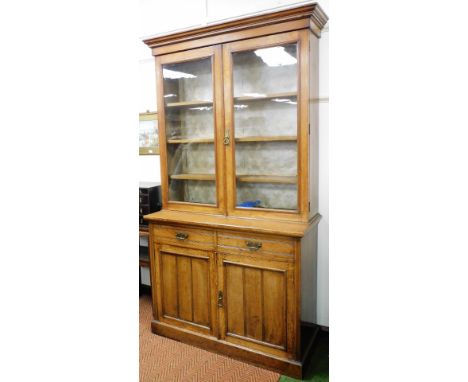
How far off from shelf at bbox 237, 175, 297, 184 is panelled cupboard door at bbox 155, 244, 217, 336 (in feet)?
1.68

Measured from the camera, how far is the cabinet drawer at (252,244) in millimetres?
1877

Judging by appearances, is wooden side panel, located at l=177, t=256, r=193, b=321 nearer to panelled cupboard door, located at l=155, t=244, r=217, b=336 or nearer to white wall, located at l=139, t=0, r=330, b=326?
panelled cupboard door, located at l=155, t=244, r=217, b=336

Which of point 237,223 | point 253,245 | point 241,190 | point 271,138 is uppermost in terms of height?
point 271,138

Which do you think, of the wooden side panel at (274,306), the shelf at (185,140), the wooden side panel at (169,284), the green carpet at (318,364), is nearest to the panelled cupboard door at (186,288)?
the wooden side panel at (169,284)

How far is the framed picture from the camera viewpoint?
2924 mm

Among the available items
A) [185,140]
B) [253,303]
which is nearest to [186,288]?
[253,303]

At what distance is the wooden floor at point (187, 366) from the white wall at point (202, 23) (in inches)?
25.3

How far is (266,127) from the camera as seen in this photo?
2164 millimetres

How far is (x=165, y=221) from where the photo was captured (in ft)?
7.40

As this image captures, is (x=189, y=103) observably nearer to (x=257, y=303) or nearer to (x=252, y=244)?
(x=252, y=244)

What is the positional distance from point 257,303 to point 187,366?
572 millimetres
